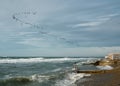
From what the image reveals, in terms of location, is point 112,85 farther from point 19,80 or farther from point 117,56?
point 117,56

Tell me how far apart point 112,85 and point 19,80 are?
11.4 meters

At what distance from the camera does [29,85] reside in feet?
76.9

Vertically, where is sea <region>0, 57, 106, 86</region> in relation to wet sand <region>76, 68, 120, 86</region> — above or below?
below

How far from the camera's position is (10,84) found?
23.8 metres

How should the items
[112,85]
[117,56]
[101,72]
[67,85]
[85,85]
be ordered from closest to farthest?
1. [112,85]
2. [85,85]
3. [67,85]
4. [101,72]
5. [117,56]

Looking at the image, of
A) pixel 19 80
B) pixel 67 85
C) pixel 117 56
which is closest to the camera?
pixel 67 85

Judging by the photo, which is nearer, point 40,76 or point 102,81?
point 102,81

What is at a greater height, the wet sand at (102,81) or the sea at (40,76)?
the wet sand at (102,81)

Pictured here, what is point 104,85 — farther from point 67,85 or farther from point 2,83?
point 2,83

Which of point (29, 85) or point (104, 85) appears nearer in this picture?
point (104, 85)

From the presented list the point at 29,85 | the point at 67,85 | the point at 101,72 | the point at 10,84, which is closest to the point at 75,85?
the point at 67,85

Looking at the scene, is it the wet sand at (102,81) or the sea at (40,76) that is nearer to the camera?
the wet sand at (102,81)

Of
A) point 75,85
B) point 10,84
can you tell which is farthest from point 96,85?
point 10,84

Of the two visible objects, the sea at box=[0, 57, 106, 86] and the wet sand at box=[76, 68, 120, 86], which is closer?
the wet sand at box=[76, 68, 120, 86]
